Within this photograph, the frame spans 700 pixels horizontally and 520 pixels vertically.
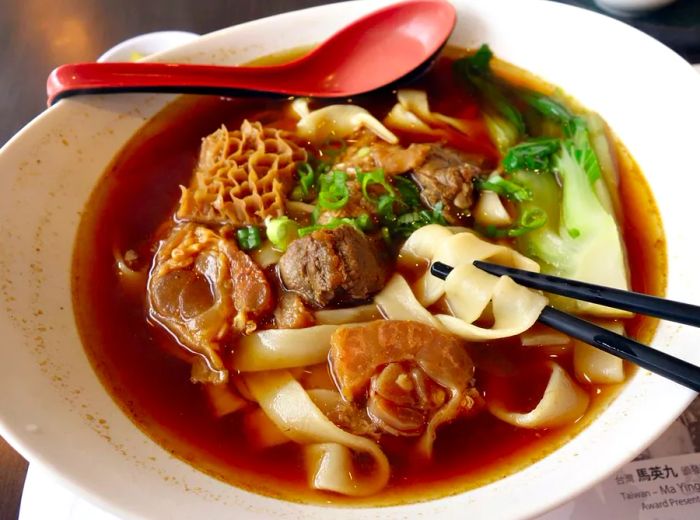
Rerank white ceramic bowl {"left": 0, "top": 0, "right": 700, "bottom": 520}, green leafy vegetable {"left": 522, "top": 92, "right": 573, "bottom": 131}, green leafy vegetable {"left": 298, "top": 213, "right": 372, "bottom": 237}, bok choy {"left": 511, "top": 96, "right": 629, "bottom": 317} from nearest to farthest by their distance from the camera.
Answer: white ceramic bowl {"left": 0, "top": 0, "right": 700, "bottom": 520} < bok choy {"left": 511, "top": 96, "right": 629, "bottom": 317} < green leafy vegetable {"left": 298, "top": 213, "right": 372, "bottom": 237} < green leafy vegetable {"left": 522, "top": 92, "right": 573, "bottom": 131}

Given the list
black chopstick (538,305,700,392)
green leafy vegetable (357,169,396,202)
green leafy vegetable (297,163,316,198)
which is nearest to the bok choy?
black chopstick (538,305,700,392)

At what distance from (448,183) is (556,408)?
895 mm

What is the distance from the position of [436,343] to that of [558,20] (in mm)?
1569

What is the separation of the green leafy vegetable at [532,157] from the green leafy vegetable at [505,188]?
78mm

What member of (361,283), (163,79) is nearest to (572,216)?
(361,283)

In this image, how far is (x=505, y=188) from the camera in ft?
7.28

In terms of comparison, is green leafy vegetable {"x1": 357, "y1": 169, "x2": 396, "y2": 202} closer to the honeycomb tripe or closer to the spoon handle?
the honeycomb tripe

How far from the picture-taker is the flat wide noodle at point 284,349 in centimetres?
189

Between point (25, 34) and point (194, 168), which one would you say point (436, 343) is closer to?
point (194, 168)

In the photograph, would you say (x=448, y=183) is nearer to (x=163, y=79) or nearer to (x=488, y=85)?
(x=488, y=85)

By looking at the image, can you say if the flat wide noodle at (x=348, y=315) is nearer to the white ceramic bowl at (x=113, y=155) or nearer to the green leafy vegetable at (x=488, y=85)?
the white ceramic bowl at (x=113, y=155)

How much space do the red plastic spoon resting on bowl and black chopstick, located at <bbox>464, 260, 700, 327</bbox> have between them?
1172 millimetres

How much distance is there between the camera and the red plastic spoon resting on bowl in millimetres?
2572

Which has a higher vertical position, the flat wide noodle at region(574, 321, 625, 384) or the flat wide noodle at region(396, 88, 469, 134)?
the flat wide noodle at region(396, 88, 469, 134)
